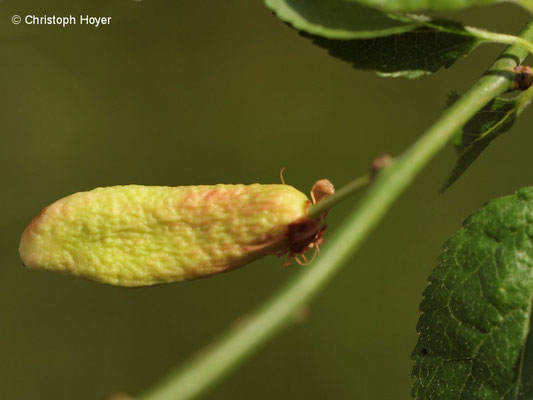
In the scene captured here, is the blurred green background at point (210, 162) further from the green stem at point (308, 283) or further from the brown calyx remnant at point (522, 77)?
the green stem at point (308, 283)

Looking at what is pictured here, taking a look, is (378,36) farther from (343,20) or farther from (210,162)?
(210,162)

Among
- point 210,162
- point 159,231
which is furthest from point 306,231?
point 210,162

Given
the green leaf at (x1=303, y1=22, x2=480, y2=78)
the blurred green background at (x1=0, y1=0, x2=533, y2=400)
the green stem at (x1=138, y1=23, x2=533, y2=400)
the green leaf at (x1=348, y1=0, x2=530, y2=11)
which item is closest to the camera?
the green stem at (x1=138, y1=23, x2=533, y2=400)

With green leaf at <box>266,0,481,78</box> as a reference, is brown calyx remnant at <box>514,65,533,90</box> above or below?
below

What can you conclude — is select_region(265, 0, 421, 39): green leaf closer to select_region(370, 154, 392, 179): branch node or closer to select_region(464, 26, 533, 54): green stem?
select_region(464, 26, 533, 54): green stem

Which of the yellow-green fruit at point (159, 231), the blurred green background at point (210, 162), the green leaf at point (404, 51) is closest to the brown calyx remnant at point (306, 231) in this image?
the yellow-green fruit at point (159, 231)

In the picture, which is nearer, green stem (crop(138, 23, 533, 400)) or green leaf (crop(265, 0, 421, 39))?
green stem (crop(138, 23, 533, 400))

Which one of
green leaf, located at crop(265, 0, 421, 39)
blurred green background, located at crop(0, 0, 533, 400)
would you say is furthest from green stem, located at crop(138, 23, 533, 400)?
blurred green background, located at crop(0, 0, 533, 400)
